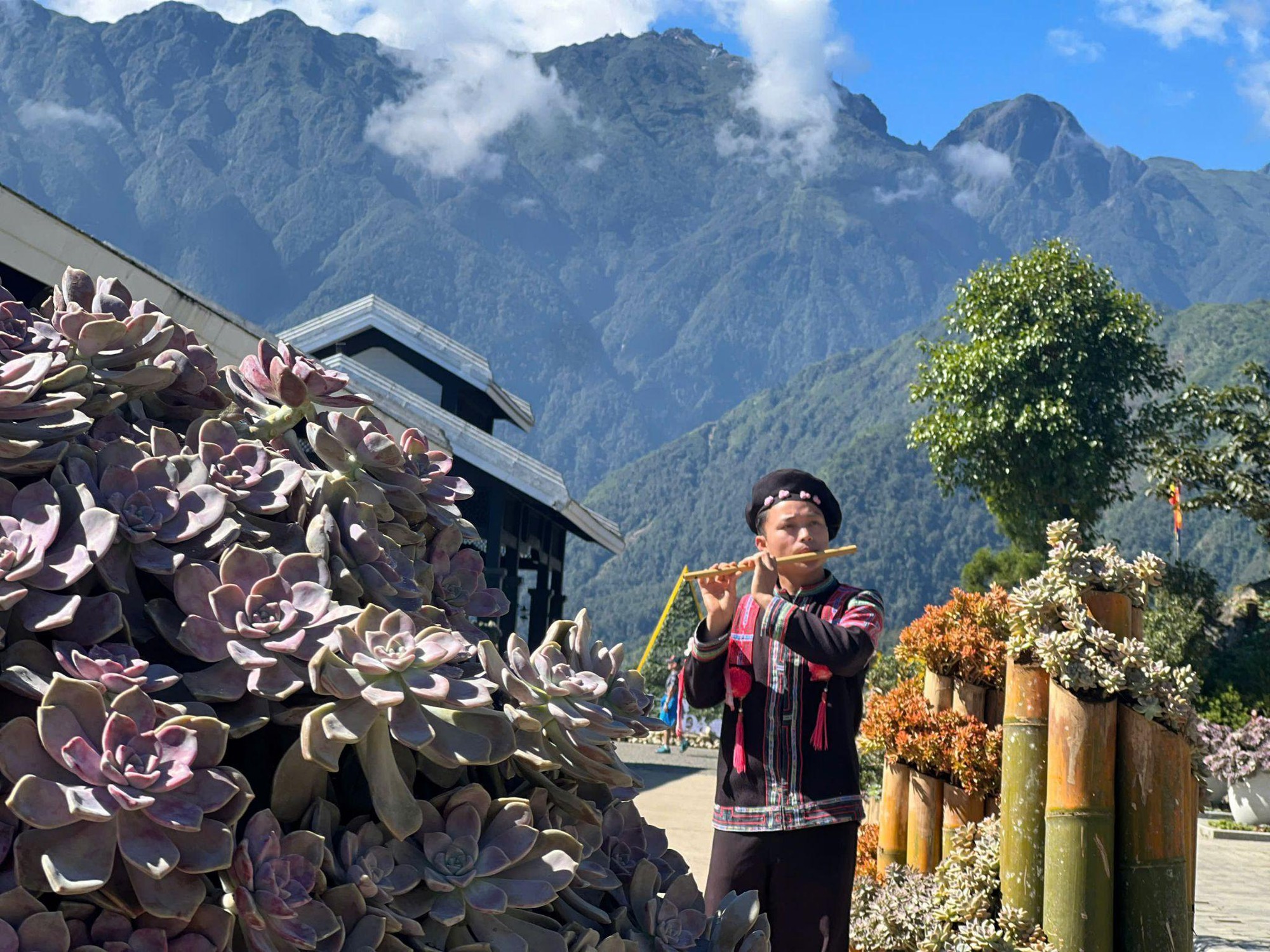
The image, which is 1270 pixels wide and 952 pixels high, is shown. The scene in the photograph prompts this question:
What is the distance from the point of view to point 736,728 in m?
3.12

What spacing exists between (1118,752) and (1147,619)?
15.9 metres

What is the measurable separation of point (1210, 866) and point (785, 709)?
7992mm

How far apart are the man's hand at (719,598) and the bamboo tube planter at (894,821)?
2.28 metres

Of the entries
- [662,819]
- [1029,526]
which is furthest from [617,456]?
[662,819]

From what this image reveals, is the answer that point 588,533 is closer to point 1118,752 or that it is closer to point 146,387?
point 1118,752

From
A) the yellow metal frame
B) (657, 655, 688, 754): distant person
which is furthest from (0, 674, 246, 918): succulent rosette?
(657, 655, 688, 754): distant person

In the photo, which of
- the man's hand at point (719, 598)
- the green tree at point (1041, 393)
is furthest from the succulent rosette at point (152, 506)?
Result: the green tree at point (1041, 393)

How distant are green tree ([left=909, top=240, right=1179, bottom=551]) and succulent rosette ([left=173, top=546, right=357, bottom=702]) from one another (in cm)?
2113

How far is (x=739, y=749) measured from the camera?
3.08m

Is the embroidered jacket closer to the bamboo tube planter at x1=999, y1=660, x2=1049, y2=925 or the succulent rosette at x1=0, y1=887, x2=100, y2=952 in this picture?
the bamboo tube planter at x1=999, y1=660, x2=1049, y2=925

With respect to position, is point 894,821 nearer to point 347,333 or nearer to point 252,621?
point 252,621

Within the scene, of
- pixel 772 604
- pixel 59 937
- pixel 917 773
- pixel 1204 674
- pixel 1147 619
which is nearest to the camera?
pixel 59 937

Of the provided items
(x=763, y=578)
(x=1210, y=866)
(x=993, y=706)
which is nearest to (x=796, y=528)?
(x=763, y=578)

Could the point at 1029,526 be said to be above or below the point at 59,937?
above
